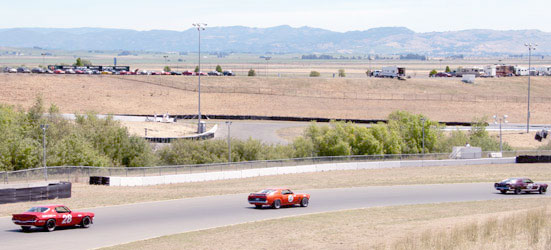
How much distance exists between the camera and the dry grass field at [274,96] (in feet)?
348

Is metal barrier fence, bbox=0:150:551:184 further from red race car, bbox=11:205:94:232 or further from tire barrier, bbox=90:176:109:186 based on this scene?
red race car, bbox=11:205:94:232

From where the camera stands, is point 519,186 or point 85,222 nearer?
point 85,222

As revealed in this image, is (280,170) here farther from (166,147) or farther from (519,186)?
(519,186)

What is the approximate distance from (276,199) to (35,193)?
503 inches

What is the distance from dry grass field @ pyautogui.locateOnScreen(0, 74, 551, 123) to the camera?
106 m

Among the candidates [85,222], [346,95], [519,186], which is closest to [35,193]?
[85,222]

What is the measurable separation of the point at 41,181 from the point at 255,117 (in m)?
54.9

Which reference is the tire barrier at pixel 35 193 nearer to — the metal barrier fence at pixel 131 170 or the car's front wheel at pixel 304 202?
the metal barrier fence at pixel 131 170

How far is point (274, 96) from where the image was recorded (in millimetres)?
118562

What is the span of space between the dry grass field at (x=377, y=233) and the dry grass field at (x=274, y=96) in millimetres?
72051

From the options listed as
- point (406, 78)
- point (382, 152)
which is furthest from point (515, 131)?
point (406, 78)

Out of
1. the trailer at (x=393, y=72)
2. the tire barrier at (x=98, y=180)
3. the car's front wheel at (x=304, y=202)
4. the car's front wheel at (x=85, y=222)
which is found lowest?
the tire barrier at (x=98, y=180)

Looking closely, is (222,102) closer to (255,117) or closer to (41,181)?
(255,117)

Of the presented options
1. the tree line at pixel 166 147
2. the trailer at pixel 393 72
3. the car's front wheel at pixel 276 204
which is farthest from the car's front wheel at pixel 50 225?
the trailer at pixel 393 72
